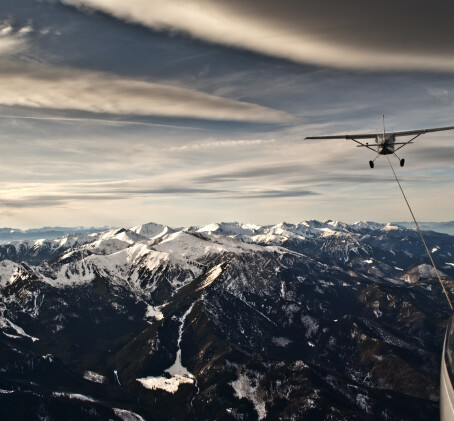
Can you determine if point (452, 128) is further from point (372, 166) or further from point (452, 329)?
point (452, 329)

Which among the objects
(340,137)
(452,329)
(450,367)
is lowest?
(450,367)

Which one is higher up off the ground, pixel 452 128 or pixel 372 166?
pixel 452 128

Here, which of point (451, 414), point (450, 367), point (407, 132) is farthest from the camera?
point (407, 132)

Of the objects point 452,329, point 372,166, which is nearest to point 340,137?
point 372,166

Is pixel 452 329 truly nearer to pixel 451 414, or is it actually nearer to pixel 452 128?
pixel 451 414

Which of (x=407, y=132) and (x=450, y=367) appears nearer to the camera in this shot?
(x=450, y=367)

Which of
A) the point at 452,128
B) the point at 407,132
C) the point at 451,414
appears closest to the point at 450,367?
the point at 451,414

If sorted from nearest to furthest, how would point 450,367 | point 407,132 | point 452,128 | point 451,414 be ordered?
point 451,414, point 450,367, point 452,128, point 407,132

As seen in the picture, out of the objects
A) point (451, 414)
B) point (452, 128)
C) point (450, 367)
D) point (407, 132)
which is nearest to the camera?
point (451, 414)

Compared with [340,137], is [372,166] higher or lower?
lower
